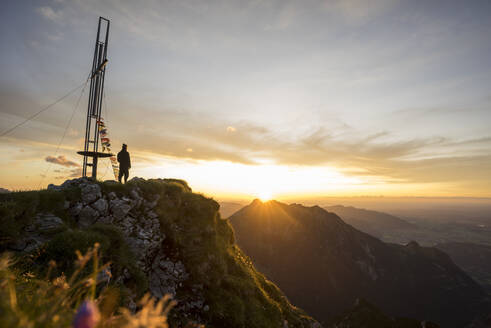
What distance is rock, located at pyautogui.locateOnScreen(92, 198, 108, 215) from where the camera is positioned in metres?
14.1

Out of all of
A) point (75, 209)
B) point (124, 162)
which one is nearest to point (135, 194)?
point (75, 209)

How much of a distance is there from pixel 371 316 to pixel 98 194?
89.0 metres

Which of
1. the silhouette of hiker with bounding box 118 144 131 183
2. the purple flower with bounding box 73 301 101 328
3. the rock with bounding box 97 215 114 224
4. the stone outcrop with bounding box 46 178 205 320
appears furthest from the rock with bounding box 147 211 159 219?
the purple flower with bounding box 73 301 101 328

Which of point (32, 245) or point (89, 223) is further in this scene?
point (89, 223)

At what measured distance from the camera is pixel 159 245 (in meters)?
16.1

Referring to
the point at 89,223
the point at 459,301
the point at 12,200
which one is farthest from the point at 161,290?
the point at 459,301

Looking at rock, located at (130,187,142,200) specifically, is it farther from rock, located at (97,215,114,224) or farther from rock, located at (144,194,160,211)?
rock, located at (97,215,114,224)

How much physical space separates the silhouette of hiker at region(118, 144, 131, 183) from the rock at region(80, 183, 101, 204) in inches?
205

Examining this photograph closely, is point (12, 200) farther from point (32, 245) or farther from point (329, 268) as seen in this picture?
point (329, 268)

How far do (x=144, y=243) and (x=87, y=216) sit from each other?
3756 millimetres

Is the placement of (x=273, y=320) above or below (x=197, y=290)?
below

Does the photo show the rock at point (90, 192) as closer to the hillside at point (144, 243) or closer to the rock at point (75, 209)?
the hillside at point (144, 243)

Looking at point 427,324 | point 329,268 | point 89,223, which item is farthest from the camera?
point 329,268

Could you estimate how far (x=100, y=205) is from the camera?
14219 millimetres
